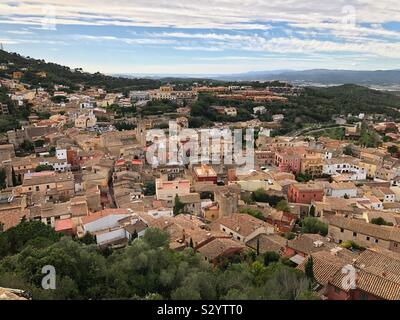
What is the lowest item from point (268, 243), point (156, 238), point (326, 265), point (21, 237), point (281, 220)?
point (281, 220)

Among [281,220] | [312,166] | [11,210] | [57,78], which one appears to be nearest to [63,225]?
[11,210]

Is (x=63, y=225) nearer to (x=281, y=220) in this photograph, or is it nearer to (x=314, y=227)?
(x=281, y=220)

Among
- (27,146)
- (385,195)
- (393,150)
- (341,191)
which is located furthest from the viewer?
(393,150)

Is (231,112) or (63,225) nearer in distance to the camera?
(63,225)

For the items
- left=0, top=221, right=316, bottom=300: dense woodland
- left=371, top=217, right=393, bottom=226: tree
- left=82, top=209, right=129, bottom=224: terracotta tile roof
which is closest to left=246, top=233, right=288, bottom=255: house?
left=0, top=221, right=316, bottom=300: dense woodland

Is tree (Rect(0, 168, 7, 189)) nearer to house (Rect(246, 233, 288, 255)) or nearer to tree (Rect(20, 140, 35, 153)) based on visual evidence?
tree (Rect(20, 140, 35, 153))

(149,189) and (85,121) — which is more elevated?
(85,121)

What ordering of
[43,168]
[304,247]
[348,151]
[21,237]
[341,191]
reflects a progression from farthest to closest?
[348,151] → [43,168] → [341,191] → [304,247] → [21,237]
